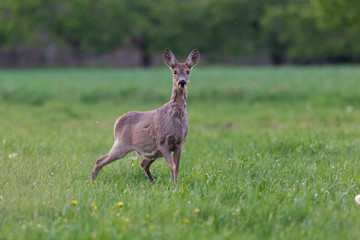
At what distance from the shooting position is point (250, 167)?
5.91 m

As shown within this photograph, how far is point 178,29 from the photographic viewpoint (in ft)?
190

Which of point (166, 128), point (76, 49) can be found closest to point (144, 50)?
point (76, 49)

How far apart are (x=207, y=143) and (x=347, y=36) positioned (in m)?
50.8

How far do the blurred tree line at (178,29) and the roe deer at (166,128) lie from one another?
158ft

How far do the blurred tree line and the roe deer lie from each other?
48.2 metres

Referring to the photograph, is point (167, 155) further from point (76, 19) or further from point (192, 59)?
point (76, 19)

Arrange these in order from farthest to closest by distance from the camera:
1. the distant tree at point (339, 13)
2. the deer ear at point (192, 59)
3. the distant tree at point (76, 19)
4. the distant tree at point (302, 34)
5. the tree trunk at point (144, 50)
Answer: the tree trunk at point (144, 50) < the distant tree at point (302, 34) < the distant tree at point (76, 19) < the distant tree at point (339, 13) < the deer ear at point (192, 59)

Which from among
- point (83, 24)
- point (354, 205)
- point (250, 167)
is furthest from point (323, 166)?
point (83, 24)

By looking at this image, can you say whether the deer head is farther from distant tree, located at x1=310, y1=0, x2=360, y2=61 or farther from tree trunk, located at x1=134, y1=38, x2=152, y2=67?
tree trunk, located at x1=134, y1=38, x2=152, y2=67

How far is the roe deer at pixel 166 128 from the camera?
4.96m

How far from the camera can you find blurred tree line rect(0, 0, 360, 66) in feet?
177

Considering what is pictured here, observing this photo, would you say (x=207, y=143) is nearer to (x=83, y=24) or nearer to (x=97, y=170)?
(x=97, y=170)

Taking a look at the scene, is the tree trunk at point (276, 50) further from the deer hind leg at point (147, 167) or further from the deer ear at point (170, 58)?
the deer ear at point (170, 58)

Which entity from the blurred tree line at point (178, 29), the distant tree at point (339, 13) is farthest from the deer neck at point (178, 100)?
the blurred tree line at point (178, 29)
